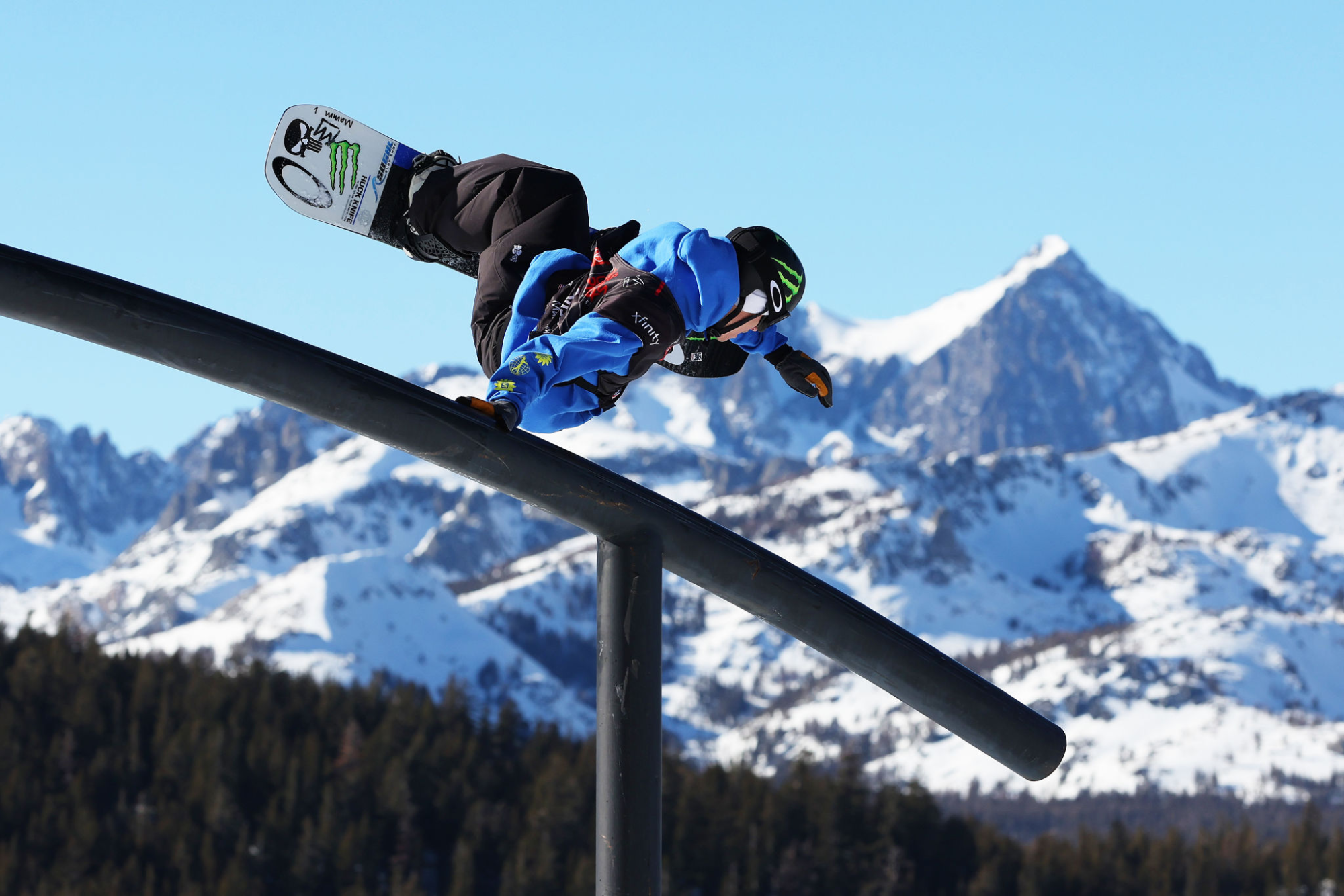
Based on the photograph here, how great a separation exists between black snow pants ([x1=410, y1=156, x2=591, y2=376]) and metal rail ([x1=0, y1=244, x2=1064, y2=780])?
1742 millimetres

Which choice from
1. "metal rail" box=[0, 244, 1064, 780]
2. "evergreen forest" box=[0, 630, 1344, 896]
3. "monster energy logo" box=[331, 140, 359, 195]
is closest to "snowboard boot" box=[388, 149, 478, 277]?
"monster energy logo" box=[331, 140, 359, 195]

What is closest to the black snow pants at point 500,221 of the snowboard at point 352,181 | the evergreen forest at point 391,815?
the snowboard at point 352,181

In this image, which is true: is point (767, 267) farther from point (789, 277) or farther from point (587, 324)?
point (587, 324)

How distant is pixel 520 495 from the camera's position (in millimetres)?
2641

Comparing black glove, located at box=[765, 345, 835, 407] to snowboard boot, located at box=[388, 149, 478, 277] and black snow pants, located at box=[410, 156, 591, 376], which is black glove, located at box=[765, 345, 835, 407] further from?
snowboard boot, located at box=[388, 149, 478, 277]

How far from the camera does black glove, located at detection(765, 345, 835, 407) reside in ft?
16.9

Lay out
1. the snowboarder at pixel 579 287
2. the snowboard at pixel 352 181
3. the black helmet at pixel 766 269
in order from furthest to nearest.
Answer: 1. the snowboard at pixel 352 181
2. the black helmet at pixel 766 269
3. the snowboarder at pixel 579 287

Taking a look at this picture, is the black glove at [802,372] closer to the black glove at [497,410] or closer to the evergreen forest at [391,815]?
the black glove at [497,410]

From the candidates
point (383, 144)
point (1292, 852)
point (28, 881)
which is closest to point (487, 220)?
point (383, 144)

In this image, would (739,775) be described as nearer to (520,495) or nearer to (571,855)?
(571,855)

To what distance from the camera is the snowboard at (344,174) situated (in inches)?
212

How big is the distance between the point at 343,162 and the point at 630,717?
3.50 metres

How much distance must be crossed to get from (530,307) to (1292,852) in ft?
449

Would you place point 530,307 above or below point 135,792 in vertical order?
below
